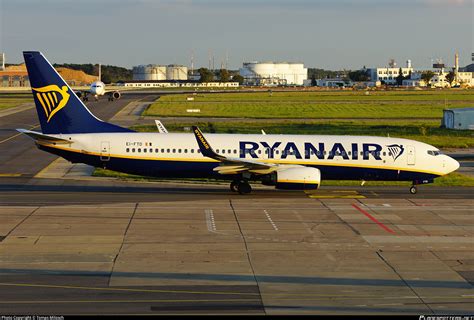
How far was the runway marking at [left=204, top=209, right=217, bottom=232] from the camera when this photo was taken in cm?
3331

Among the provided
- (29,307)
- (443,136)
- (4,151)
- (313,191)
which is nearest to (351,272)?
(29,307)

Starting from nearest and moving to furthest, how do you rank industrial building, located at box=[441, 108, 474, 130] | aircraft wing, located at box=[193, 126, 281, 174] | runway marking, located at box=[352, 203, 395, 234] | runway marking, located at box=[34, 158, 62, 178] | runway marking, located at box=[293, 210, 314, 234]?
runway marking, located at box=[293, 210, 314, 234] < runway marking, located at box=[352, 203, 395, 234] < aircraft wing, located at box=[193, 126, 281, 174] < runway marking, located at box=[34, 158, 62, 178] < industrial building, located at box=[441, 108, 474, 130]

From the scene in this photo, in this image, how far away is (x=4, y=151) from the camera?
65062 millimetres

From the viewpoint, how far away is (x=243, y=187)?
142 ft

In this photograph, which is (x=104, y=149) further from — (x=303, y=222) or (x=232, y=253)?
(x=232, y=253)

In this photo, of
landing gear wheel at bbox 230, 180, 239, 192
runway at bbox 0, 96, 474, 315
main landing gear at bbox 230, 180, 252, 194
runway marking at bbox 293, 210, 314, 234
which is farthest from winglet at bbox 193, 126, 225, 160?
runway marking at bbox 293, 210, 314, 234

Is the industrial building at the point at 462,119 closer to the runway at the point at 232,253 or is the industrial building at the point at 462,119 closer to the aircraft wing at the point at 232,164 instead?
the runway at the point at 232,253

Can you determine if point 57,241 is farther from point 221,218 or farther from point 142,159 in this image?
point 142,159

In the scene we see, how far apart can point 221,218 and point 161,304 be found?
46.5 ft

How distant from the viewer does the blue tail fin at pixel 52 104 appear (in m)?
43.1

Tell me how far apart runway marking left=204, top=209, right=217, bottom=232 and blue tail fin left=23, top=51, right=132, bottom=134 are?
32.8 feet

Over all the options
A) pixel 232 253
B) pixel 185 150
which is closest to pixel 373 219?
pixel 232 253

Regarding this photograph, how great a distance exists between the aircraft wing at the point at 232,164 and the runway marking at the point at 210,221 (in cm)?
440

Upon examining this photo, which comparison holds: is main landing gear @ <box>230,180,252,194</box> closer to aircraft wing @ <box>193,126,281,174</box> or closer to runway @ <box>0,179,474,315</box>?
runway @ <box>0,179,474,315</box>
